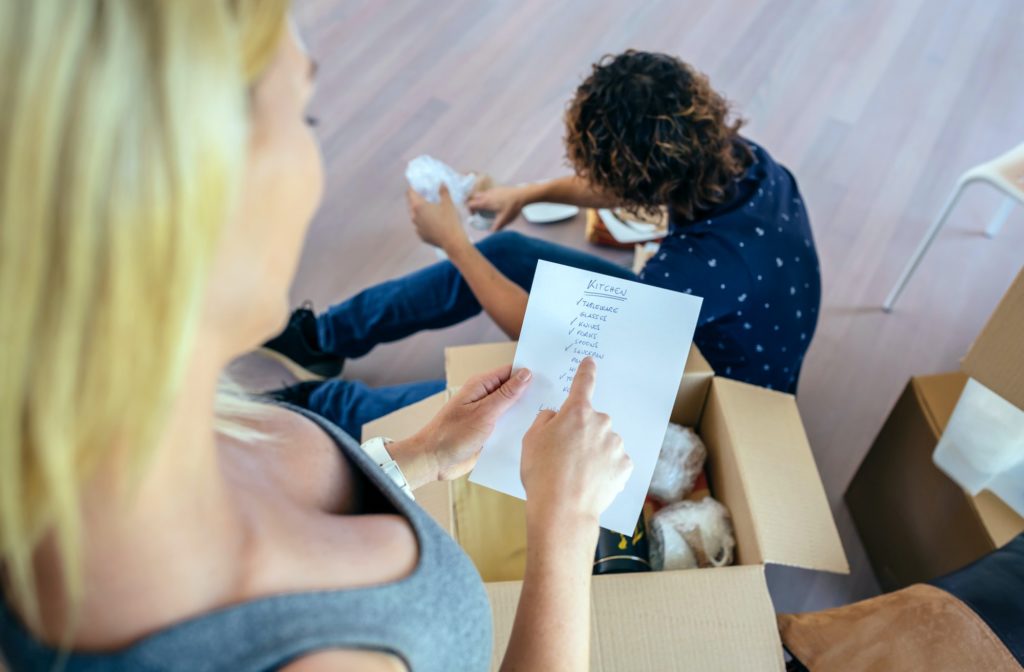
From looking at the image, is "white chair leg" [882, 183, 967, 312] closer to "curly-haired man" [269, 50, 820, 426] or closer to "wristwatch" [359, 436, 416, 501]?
"curly-haired man" [269, 50, 820, 426]

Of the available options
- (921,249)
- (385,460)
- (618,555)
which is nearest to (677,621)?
(618,555)

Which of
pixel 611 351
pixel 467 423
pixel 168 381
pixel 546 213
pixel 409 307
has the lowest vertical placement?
pixel 409 307

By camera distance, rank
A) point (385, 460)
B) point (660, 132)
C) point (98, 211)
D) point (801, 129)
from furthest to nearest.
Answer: point (801, 129)
point (660, 132)
point (385, 460)
point (98, 211)

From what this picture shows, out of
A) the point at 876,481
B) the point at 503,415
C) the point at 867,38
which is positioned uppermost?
the point at 867,38

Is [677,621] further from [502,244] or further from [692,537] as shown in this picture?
[502,244]

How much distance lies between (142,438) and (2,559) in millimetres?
113

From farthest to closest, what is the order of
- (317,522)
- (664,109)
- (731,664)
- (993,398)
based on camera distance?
(664,109) → (993,398) → (731,664) → (317,522)

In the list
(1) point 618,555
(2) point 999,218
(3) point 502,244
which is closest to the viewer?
(1) point 618,555

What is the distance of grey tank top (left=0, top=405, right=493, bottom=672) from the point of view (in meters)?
0.31

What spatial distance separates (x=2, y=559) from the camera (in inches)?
12.2

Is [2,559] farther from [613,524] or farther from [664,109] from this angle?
[664,109]

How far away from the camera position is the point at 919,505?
3.32 feet

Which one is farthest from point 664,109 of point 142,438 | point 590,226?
point 142,438

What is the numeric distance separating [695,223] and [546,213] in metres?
0.75
